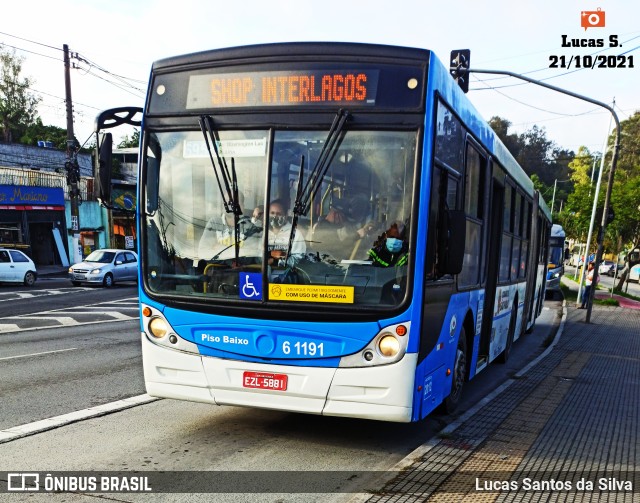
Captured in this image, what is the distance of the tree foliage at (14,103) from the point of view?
57.5m

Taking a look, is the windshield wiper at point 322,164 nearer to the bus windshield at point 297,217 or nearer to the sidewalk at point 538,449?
the bus windshield at point 297,217

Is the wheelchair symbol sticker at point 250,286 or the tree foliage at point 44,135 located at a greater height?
the tree foliage at point 44,135

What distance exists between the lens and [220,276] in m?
5.66

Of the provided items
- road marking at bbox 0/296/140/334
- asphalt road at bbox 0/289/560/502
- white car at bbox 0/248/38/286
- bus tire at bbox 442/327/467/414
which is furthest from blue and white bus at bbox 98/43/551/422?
white car at bbox 0/248/38/286

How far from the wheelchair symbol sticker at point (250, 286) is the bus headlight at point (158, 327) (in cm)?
83

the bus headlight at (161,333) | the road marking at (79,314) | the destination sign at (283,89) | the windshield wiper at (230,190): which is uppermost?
the destination sign at (283,89)

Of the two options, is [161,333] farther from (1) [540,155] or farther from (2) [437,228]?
(1) [540,155]

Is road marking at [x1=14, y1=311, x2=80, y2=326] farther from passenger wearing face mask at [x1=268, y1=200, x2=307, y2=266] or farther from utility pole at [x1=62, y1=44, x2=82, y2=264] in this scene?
utility pole at [x1=62, y1=44, x2=82, y2=264]

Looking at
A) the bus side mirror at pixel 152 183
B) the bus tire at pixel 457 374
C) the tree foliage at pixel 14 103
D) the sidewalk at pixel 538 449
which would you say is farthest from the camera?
the tree foliage at pixel 14 103

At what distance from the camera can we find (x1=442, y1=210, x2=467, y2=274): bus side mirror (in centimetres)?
550

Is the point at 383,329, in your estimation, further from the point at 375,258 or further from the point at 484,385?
the point at 484,385

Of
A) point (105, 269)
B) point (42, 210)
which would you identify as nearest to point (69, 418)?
point (105, 269)

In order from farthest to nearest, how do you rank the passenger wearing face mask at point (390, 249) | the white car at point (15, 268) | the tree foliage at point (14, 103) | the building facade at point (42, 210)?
the tree foliage at point (14, 103), the building facade at point (42, 210), the white car at point (15, 268), the passenger wearing face mask at point (390, 249)

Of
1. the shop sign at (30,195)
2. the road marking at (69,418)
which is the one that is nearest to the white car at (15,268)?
the shop sign at (30,195)
